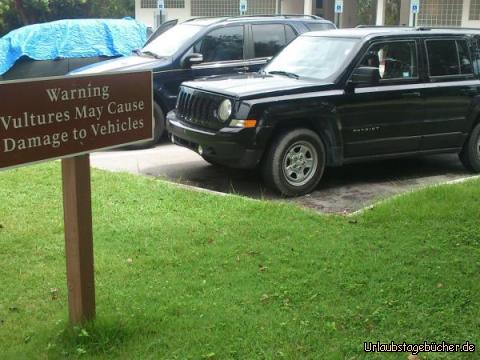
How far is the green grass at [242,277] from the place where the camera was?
11.7 feet

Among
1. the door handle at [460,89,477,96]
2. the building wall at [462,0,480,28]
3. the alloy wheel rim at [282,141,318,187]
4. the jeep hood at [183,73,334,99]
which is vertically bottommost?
the alloy wheel rim at [282,141,318,187]

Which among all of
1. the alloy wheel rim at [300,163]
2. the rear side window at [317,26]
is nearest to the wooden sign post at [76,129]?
the alloy wheel rim at [300,163]

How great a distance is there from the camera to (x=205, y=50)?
10.3 m

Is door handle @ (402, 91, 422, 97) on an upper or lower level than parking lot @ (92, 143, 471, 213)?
upper

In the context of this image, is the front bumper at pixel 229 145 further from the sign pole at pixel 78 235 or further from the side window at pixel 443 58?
the sign pole at pixel 78 235

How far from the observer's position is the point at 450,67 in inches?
319

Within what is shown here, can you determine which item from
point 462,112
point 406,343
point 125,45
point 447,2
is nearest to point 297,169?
point 462,112

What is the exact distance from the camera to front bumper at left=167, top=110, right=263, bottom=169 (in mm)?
6836

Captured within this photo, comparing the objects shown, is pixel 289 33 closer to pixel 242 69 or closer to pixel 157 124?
pixel 242 69

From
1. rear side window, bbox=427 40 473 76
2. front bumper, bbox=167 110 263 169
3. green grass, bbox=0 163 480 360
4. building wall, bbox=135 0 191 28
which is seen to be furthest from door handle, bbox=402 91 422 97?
building wall, bbox=135 0 191 28

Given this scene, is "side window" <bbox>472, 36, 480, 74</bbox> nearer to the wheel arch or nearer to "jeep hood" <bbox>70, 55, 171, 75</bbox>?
the wheel arch

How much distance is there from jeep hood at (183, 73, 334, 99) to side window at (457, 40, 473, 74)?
2045 millimetres

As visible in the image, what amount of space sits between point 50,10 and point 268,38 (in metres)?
27.9

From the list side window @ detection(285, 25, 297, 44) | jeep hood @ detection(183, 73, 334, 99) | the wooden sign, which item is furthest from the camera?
side window @ detection(285, 25, 297, 44)
